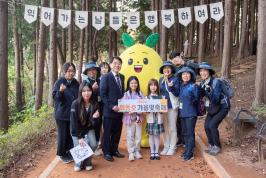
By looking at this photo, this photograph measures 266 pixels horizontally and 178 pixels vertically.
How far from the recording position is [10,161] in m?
7.52

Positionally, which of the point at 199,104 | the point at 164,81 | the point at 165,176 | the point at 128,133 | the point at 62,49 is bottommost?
the point at 165,176

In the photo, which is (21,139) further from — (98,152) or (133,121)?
(133,121)

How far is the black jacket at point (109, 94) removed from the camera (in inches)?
267

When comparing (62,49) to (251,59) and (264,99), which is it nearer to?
(251,59)

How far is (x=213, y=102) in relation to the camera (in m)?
6.89

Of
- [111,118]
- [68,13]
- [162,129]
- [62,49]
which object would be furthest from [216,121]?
[62,49]

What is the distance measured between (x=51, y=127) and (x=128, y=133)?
4039 mm

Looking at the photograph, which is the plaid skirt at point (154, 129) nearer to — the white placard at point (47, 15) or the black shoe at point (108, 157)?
the black shoe at point (108, 157)

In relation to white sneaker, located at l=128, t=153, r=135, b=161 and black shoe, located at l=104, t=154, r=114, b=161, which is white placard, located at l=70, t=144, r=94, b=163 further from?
white sneaker, located at l=128, t=153, r=135, b=161

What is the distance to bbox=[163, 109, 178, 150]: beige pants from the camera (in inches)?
285


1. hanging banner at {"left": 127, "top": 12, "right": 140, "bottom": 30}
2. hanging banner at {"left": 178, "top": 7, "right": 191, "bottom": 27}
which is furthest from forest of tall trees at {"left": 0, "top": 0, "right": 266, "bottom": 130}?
hanging banner at {"left": 127, "top": 12, "right": 140, "bottom": 30}

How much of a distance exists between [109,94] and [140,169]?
1.58 meters

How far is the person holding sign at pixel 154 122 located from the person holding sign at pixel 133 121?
0.61ft

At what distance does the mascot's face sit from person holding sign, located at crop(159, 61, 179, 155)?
0.37m
